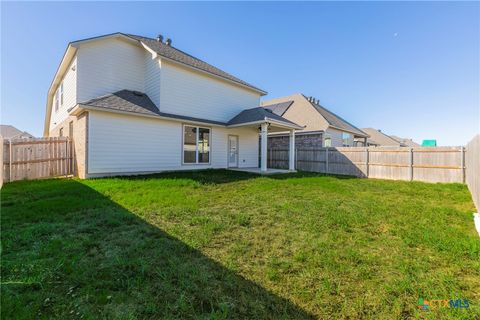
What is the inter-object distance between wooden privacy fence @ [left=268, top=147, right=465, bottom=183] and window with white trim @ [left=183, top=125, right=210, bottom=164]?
7.50 meters

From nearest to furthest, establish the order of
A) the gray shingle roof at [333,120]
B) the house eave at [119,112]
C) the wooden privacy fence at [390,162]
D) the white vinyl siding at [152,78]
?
the house eave at [119,112] < the wooden privacy fence at [390,162] < the white vinyl siding at [152,78] < the gray shingle roof at [333,120]

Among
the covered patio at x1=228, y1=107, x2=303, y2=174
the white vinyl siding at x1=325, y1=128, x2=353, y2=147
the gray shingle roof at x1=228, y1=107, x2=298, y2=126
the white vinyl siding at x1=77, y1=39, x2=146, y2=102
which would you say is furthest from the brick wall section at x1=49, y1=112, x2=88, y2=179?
the white vinyl siding at x1=325, y1=128, x2=353, y2=147

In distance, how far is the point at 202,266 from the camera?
279 cm

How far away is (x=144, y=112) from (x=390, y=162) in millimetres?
13408

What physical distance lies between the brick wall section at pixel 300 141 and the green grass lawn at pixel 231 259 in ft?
43.2

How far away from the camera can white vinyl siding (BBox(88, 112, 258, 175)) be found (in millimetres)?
9117

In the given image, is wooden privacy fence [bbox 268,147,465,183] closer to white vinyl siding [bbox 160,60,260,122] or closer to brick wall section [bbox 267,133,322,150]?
brick wall section [bbox 267,133,322,150]

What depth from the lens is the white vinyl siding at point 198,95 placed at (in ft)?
38.1

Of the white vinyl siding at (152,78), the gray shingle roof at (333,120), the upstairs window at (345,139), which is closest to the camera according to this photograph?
the white vinyl siding at (152,78)

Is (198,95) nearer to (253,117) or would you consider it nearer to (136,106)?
(253,117)

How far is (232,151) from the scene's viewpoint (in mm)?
14406

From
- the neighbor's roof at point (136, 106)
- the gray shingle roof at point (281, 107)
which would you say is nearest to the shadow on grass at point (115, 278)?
the neighbor's roof at point (136, 106)

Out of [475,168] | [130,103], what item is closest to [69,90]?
[130,103]

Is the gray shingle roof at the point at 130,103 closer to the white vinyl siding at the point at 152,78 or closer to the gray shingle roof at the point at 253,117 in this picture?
the white vinyl siding at the point at 152,78
